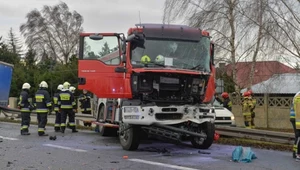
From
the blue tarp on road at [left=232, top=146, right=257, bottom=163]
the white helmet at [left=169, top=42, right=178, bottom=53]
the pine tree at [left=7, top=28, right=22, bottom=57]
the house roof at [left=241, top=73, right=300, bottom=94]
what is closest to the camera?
the blue tarp on road at [left=232, top=146, right=257, bottom=163]

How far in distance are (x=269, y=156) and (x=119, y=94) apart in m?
3.55

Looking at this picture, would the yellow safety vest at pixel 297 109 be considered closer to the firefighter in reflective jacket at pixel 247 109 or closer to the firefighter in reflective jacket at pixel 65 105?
the firefighter in reflective jacket at pixel 247 109

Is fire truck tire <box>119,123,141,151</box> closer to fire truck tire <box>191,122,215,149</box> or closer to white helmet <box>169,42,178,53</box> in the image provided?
fire truck tire <box>191,122,215,149</box>

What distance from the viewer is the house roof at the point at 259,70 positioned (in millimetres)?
18142

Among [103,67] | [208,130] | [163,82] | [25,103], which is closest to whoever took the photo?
[163,82]

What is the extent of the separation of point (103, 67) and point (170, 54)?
6.54 feet

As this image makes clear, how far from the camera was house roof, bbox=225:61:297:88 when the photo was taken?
1814 cm

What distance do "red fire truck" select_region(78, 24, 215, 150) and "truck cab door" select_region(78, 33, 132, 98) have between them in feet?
0.08

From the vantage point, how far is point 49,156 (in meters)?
8.63

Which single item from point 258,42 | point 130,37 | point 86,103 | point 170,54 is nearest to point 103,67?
point 130,37

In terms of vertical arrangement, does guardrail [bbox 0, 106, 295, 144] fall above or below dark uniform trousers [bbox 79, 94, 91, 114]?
below

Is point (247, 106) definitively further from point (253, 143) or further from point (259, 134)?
point (253, 143)

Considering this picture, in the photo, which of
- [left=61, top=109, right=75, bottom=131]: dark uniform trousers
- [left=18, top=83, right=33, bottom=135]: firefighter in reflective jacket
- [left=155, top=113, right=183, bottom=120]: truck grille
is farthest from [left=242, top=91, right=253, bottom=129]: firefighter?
[left=18, top=83, right=33, bottom=135]: firefighter in reflective jacket

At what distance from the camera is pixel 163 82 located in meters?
8.81
